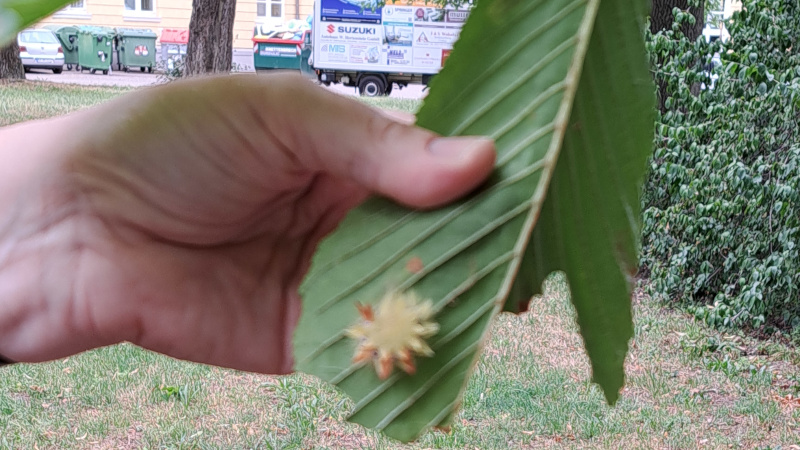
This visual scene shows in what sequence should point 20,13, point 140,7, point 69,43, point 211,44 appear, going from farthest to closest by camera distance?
point 69,43 < point 140,7 < point 211,44 < point 20,13

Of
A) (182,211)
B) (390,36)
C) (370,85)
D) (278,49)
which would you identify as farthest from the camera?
(278,49)

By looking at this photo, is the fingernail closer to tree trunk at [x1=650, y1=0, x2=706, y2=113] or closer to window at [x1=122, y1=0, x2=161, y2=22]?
window at [x1=122, y1=0, x2=161, y2=22]

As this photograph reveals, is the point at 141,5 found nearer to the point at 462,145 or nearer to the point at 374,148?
the point at 374,148

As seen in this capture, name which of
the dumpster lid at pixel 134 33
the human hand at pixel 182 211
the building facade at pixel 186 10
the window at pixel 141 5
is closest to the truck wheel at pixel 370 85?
the building facade at pixel 186 10

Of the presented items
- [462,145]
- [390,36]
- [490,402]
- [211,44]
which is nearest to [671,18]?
[390,36]

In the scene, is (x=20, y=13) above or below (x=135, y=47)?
above

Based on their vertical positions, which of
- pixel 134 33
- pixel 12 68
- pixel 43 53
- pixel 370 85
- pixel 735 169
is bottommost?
pixel 43 53

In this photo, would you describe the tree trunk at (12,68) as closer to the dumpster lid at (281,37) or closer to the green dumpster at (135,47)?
the dumpster lid at (281,37)

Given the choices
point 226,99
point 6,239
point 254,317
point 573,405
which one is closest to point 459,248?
point 226,99
